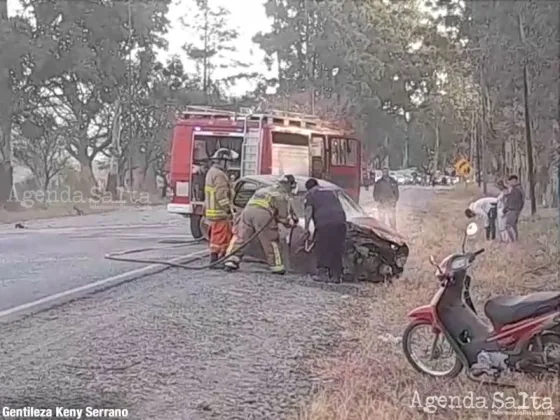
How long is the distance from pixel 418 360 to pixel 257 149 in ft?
10.0

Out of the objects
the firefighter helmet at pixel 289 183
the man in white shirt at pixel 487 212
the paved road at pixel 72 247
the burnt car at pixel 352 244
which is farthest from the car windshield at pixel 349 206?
the man in white shirt at pixel 487 212

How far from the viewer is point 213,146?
707cm

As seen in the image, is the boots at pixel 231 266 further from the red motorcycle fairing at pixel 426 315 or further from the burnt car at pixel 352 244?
the red motorcycle fairing at pixel 426 315

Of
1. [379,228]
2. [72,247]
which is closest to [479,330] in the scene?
[379,228]

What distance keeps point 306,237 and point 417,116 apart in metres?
2.49

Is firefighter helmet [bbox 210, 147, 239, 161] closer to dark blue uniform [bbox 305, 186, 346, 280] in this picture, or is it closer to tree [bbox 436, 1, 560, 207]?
dark blue uniform [bbox 305, 186, 346, 280]

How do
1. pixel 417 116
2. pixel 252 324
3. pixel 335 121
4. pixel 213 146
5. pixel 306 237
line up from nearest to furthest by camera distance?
1. pixel 417 116
2. pixel 335 121
3. pixel 252 324
4. pixel 306 237
5. pixel 213 146

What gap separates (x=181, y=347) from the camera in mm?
3930

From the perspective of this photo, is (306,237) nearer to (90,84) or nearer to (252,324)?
(252,324)

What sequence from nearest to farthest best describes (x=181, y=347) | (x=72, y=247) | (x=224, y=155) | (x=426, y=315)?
(x=426, y=315) < (x=181, y=347) < (x=72, y=247) < (x=224, y=155)

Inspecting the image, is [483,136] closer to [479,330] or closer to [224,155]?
[479,330]

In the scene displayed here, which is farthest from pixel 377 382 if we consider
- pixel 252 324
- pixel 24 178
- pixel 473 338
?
pixel 24 178

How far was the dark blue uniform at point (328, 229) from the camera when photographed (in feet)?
18.0

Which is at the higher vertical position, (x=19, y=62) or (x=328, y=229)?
(x=19, y=62)
